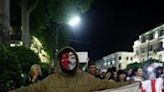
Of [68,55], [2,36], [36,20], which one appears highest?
[36,20]

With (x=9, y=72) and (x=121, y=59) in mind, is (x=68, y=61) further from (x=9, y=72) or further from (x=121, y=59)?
(x=121, y=59)

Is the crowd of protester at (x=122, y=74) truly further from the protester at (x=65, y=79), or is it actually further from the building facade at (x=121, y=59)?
the building facade at (x=121, y=59)

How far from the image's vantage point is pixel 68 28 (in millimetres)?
49750

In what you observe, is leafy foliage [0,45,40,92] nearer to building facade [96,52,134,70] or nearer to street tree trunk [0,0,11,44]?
street tree trunk [0,0,11,44]

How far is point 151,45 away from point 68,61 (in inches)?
5751

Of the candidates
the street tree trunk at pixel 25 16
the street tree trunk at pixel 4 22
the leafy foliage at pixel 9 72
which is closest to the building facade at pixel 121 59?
the street tree trunk at pixel 25 16

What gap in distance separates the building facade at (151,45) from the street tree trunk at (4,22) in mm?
111411

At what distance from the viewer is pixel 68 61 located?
5965mm

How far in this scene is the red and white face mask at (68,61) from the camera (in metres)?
5.95

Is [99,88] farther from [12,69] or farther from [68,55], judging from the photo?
[12,69]

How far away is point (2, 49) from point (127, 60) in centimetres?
16528

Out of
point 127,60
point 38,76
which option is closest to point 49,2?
point 38,76

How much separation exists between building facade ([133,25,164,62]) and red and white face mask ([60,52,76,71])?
12604 cm

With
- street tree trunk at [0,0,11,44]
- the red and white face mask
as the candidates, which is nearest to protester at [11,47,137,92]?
the red and white face mask
